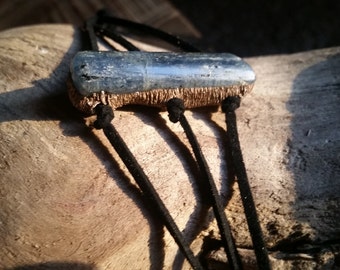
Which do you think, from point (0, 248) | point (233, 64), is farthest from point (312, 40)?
point (0, 248)

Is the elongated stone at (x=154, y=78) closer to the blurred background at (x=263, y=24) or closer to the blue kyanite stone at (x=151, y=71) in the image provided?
the blue kyanite stone at (x=151, y=71)

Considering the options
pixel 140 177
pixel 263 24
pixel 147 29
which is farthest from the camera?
pixel 263 24

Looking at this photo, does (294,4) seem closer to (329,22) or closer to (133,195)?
(329,22)

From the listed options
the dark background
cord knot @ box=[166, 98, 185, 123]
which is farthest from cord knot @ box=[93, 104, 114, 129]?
the dark background

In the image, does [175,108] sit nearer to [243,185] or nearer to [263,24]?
[243,185]

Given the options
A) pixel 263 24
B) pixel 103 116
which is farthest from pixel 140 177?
pixel 263 24

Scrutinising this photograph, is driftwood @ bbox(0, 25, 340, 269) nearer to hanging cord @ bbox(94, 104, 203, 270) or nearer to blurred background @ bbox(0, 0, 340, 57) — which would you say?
hanging cord @ bbox(94, 104, 203, 270)

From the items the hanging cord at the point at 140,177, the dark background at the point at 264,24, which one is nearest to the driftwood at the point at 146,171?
the hanging cord at the point at 140,177
